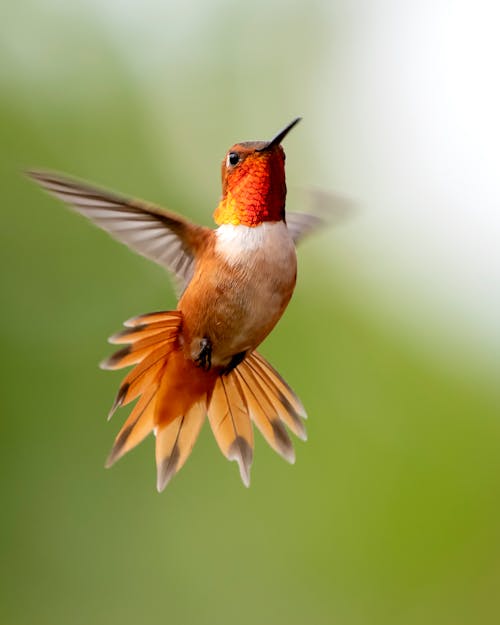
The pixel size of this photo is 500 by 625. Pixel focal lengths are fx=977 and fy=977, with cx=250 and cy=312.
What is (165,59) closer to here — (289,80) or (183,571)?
(289,80)

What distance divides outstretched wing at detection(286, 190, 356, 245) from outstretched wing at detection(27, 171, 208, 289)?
292mm

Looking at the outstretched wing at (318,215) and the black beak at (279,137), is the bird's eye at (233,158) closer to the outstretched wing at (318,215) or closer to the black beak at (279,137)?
the black beak at (279,137)

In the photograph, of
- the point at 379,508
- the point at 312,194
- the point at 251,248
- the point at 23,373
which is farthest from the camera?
the point at 379,508

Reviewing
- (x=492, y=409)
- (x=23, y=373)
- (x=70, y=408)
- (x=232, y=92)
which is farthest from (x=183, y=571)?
(x=232, y=92)

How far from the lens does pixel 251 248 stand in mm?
1659

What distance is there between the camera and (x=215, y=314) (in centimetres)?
175

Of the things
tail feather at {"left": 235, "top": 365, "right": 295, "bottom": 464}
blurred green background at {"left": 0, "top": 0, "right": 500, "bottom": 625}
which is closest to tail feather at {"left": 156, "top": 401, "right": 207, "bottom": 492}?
tail feather at {"left": 235, "top": 365, "right": 295, "bottom": 464}

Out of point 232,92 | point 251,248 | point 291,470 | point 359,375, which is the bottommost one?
point 291,470

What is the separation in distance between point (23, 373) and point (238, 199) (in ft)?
11.2

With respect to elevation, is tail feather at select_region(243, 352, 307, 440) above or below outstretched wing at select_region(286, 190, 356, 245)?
below

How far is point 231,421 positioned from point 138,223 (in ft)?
1.89

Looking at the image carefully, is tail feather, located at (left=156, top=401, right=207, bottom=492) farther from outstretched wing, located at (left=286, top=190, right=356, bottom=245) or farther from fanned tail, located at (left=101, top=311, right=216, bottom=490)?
outstretched wing, located at (left=286, top=190, right=356, bottom=245)

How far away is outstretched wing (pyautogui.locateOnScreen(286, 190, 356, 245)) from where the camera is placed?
2.00m

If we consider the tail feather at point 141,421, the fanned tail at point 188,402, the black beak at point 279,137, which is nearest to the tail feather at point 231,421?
the fanned tail at point 188,402
